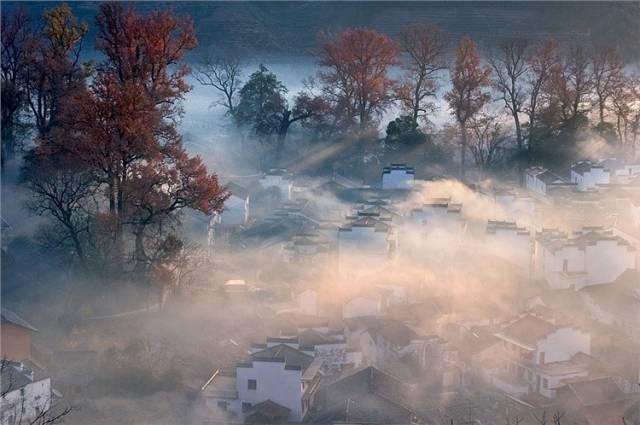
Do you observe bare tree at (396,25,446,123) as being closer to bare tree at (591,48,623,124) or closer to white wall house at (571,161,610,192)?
bare tree at (591,48,623,124)

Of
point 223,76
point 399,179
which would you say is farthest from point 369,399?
point 223,76

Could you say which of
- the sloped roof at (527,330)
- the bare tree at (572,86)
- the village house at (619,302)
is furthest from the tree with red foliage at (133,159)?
the bare tree at (572,86)

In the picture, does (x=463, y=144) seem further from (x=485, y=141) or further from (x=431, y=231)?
(x=431, y=231)

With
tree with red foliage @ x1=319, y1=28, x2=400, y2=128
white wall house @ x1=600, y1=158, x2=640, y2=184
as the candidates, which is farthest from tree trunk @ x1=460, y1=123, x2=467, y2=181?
white wall house @ x1=600, y1=158, x2=640, y2=184

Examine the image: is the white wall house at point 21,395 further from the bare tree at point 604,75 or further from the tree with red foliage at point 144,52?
the bare tree at point 604,75

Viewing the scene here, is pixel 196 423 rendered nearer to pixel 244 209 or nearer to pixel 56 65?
pixel 244 209

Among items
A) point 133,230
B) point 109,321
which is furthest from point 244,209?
point 109,321
